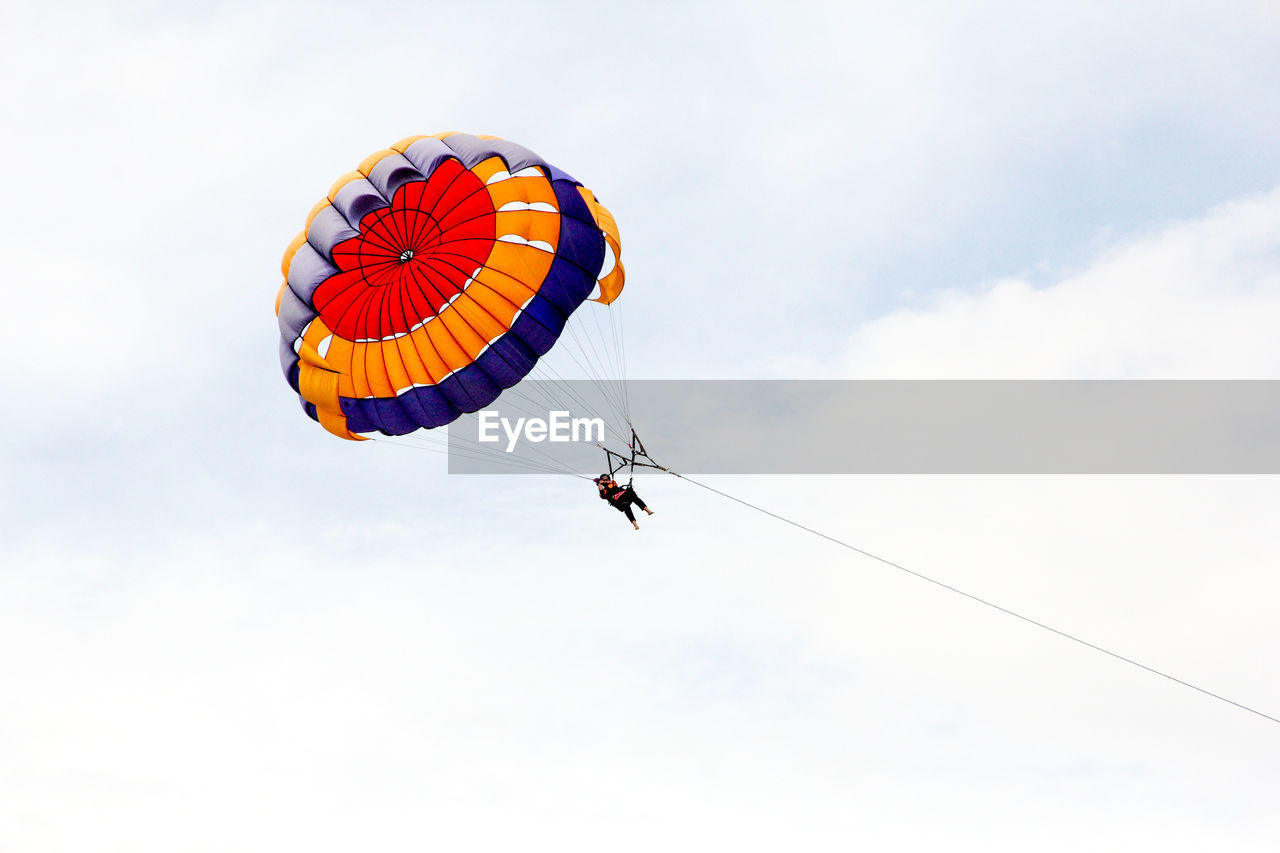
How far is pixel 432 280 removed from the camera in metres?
17.7

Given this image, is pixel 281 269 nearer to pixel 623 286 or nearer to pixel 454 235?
pixel 454 235

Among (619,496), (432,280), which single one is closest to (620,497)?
(619,496)

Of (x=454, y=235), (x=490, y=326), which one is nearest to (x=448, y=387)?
(x=490, y=326)

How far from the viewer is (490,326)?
1781cm

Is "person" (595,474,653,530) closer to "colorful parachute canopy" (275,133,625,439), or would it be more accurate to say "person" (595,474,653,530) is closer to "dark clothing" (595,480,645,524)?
"dark clothing" (595,480,645,524)

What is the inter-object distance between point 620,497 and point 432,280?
4.74m

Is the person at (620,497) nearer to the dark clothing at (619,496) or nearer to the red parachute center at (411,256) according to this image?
the dark clothing at (619,496)

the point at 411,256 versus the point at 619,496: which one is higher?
the point at 411,256

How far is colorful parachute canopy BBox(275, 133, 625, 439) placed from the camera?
17.2 meters

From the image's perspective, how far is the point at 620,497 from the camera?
1728 cm

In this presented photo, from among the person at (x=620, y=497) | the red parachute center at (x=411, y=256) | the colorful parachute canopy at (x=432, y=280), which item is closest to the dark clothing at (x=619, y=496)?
the person at (x=620, y=497)

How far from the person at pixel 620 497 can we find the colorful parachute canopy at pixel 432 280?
2489 millimetres

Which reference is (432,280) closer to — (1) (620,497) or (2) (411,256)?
(2) (411,256)

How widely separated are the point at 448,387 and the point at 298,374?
8.47 feet
